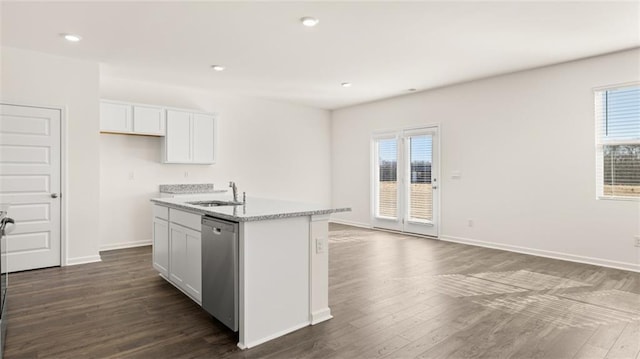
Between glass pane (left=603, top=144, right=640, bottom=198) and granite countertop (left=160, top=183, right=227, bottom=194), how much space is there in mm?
5776

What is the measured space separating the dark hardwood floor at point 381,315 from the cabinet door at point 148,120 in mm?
2025

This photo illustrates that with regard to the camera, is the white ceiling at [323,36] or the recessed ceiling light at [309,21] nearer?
the white ceiling at [323,36]

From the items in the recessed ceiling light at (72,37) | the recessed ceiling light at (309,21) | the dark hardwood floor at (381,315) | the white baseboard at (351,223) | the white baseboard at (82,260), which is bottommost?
the dark hardwood floor at (381,315)

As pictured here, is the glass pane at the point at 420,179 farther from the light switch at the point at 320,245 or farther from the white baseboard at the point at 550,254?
the light switch at the point at 320,245

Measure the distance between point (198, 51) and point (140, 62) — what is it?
982 millimetres

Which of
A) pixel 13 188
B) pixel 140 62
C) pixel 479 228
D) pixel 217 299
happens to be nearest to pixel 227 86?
pixel 140 62

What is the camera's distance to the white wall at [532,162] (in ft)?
14.7

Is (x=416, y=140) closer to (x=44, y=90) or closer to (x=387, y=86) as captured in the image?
(x=387, y=86)

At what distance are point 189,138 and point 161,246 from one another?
101 inches

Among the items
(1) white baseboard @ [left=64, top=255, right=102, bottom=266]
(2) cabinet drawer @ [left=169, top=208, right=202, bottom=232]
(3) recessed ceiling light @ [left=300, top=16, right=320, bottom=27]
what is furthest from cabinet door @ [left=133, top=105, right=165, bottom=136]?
(3) recessed ceiling light @ [left=300, top=16, right=320, bottom=27]

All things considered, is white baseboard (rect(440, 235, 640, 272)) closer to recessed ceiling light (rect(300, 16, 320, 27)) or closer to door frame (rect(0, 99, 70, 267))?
recessed ceiling light (rect(300, 16, 320, 27))

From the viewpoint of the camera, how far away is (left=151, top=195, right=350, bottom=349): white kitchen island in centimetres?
244

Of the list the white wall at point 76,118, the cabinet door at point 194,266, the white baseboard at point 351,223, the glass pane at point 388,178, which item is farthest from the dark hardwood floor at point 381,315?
the white baseboard at point 351,223

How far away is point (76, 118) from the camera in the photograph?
4.57 metres
